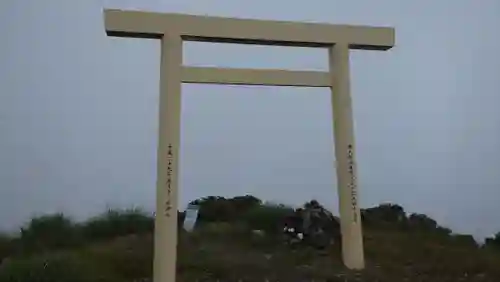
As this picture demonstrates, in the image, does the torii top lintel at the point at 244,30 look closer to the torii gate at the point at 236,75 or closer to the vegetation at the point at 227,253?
the torii gate at the point at 236,75

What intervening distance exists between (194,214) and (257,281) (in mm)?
5118

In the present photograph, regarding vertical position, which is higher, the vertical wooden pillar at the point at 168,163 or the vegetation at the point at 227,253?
the vertical wooden pillar at the point at 168,163

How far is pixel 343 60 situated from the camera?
319 inches

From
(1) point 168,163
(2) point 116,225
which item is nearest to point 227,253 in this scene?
(1) point 168,163

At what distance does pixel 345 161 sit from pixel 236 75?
1665mm

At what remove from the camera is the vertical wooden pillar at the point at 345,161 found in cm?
772

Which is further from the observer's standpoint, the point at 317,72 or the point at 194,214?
the point at 194,214

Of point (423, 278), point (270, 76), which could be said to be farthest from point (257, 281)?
point (270, 76)

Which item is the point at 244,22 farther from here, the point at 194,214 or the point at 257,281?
the point at 194,214

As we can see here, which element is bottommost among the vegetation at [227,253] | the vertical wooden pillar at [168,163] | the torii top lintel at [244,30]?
the vegetation at [227,253]

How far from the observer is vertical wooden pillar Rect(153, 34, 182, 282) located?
22.8 ft

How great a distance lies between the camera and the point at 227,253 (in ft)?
26.4

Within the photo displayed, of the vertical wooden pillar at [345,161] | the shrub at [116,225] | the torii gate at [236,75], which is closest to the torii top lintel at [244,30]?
the torii gate at [236,75]

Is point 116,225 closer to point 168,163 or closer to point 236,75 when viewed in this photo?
point 168,163
